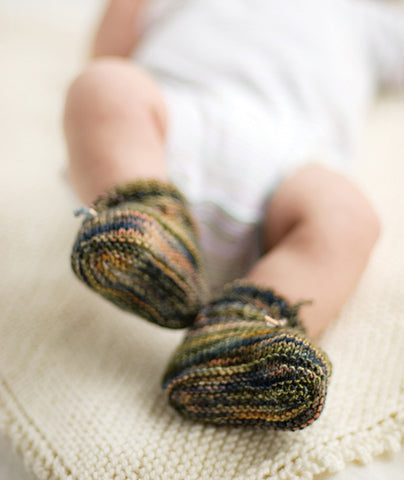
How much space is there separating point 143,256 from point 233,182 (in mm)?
250

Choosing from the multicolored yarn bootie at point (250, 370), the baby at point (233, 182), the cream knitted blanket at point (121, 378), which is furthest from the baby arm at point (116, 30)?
the multicolored yarn bootie at point (250, 370)

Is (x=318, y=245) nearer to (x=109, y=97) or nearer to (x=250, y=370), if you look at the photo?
(x=250, y=370)

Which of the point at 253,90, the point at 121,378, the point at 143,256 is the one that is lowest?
the point at 121,378

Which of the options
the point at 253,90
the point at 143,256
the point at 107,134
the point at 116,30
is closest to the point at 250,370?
the point at 143,256

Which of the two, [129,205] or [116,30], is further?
[116,30]

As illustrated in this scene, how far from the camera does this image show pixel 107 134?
495mm

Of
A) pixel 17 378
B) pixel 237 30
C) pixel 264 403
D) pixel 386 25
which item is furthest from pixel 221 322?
pixel 386 25

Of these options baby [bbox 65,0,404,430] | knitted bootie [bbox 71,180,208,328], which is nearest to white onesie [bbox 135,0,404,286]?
baby [bbox 65,0,404,430]

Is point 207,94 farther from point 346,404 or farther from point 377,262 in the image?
point 346,404

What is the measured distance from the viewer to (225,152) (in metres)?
0.62

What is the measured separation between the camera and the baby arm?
2.93ft

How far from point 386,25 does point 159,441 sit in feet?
3.02

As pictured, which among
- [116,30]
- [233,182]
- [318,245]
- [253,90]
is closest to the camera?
[318,245]

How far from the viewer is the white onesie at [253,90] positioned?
0.61m
